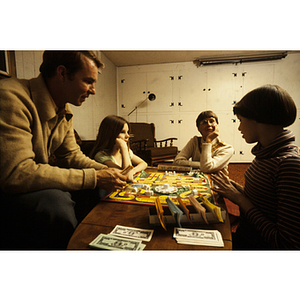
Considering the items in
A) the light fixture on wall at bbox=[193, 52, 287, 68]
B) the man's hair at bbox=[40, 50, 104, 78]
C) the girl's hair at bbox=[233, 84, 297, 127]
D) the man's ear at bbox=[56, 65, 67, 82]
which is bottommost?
the girl's hair at bbox=[233, 84, 297, 127]

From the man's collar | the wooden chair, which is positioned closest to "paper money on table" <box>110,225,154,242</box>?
the man's collar

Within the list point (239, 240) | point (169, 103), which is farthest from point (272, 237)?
point (169, 103)

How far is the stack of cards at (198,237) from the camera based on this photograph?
1.39ft

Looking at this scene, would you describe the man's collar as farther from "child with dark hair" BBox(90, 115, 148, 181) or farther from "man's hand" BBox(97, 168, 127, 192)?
"child with dark hair" BBox(90, 115, 148, 181)

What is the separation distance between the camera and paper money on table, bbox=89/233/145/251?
41 cm

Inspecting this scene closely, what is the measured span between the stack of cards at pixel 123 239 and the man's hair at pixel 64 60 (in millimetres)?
578

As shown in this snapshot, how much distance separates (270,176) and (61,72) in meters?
0.85

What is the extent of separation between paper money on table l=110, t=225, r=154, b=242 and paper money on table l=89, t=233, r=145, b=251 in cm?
2

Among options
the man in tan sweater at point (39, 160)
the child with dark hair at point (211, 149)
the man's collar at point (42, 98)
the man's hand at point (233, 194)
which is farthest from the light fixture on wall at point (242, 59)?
the man's collar at point (42, 98)

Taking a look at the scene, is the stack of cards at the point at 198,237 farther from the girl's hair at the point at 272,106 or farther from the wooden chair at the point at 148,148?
the wooden chair at the point at 148,148

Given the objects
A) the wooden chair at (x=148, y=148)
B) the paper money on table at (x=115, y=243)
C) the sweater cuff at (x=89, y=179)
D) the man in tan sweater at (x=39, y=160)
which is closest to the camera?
the paper money on table at (x=115, y=243)

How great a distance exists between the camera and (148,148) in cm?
279

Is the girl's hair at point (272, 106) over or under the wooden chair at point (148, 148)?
over
